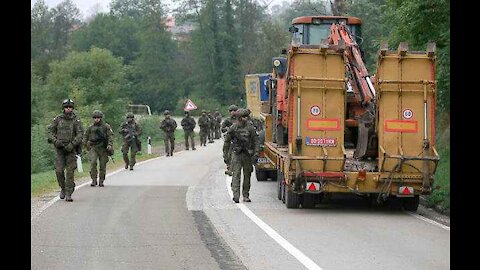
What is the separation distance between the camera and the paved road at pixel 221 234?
10930 mm

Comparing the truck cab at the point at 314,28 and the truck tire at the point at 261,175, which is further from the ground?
the truck cab at the point at 314,28

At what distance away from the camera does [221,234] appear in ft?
43.3

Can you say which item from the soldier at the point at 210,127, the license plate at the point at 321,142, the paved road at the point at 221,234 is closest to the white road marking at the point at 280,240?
the paved road at the point at 221,234

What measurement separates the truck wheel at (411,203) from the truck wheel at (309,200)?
5.64 ft

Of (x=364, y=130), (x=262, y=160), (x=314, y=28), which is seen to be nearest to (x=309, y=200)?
(x=364, y=130)

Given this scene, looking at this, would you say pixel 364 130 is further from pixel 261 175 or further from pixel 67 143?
pixel 261 175

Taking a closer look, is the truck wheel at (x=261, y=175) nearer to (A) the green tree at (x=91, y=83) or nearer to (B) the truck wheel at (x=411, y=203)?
(B) the truck wheel at (x=411, y=203)

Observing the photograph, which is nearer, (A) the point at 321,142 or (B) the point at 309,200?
(A) the point at 321,142

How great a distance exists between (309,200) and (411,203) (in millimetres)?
1947

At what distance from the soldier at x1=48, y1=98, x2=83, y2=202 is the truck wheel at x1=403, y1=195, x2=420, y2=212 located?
660cm

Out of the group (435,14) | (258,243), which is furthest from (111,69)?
(258,243)

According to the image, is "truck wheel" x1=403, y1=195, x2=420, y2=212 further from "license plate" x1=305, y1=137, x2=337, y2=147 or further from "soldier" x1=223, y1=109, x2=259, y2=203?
"soldier" x1=223, y1=109, x2=259, y2=203
